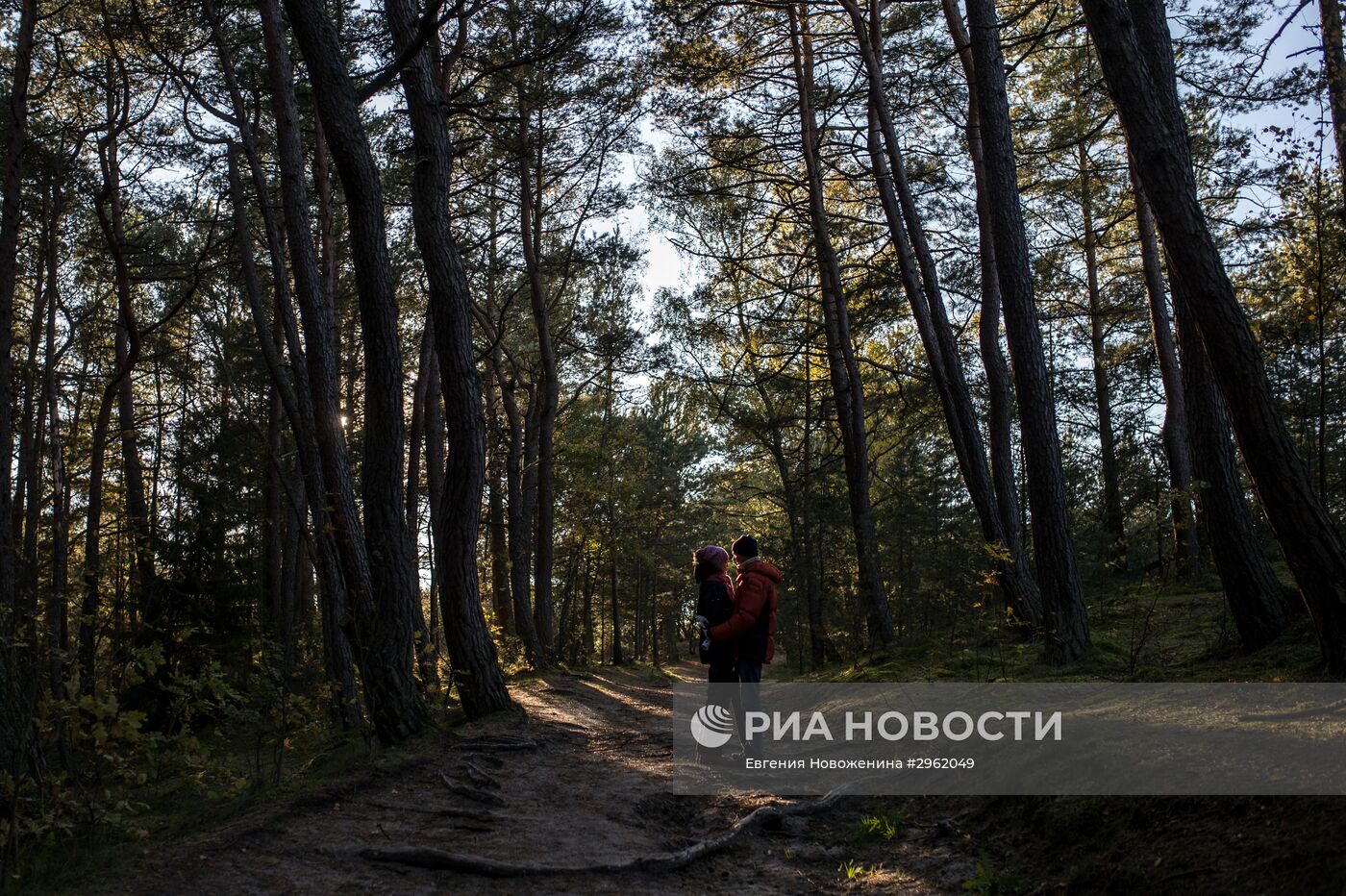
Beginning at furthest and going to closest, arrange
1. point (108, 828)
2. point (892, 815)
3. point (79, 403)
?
1. point (79, 403)
2. point (892, 815)
3. point (108, 828)

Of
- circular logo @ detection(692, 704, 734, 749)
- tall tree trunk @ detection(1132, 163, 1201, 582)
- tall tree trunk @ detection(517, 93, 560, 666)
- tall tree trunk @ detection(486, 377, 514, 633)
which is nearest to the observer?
circular logo @ detection(692, 704, 734, 749)

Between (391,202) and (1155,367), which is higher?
(391,202)

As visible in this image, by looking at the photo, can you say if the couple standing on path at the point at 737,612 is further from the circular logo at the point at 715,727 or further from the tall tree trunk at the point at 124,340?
the tall tree trunk at the point at 124,340

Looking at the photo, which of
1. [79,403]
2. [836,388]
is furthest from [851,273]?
[79,403]

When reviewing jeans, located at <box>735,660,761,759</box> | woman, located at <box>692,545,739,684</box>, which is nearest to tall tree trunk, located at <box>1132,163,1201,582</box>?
jeans, located at <box>735,660,761,759</box>

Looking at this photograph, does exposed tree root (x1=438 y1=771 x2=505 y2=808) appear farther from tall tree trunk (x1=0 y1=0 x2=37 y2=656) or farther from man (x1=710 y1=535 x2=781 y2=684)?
tall tree trunk (x1=0 y1=0 x2=37 y2=656)

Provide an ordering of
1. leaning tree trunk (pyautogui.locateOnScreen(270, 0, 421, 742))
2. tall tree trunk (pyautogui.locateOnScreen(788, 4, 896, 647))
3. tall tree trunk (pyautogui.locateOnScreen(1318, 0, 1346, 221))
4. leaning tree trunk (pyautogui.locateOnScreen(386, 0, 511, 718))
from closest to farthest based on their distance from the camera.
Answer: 1. tall tree trunk (pyautogui.locateOnScreen(1318, 0, 1346, 221))
2. leaning tree trunk (pyautogui.locateOnScreen(270, 0, 421, 742))
3. leaning tree trunk (pyautogui.locateOnScreen(386, 0, 511, 718))
4. tall tree trunk (pyautogui.locateOnScreen(788, 4, 896, 647))

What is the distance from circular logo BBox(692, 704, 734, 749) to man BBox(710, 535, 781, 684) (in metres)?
0.56

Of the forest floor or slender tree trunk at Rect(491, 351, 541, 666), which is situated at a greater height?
slender tree trunk at Rect(491, 351, 541, 666)

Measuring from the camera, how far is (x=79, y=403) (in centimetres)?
2072

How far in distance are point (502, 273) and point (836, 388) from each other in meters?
7.98

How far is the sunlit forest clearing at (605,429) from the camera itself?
5184 millimetres

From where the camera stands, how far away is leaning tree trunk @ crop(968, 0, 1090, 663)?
873 cm

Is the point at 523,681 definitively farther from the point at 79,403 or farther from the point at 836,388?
the point at 79,403
